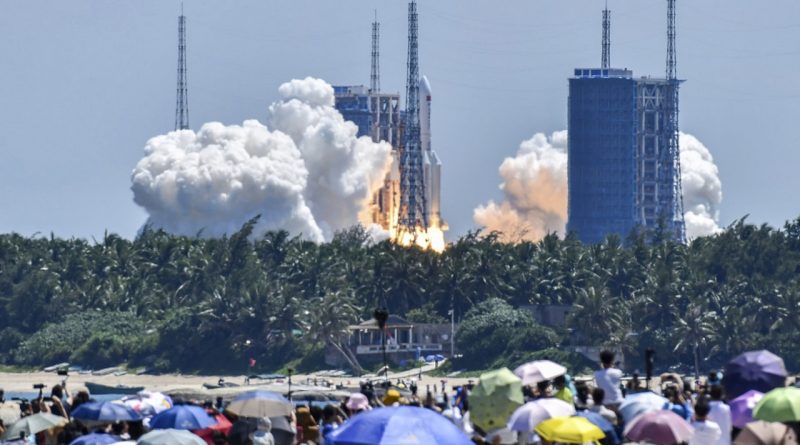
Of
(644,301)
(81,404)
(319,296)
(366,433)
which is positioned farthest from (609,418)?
(319,296)

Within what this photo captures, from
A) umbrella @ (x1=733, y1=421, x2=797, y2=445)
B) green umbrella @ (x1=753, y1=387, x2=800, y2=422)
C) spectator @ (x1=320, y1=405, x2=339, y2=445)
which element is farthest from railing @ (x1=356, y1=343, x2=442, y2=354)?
umbrella @ (x1=733, y1=421, x2=797, y2=445)

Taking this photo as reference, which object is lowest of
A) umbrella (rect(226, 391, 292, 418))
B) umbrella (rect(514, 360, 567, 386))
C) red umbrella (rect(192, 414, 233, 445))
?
red umbrella (rect(192, 414, 233, 445))

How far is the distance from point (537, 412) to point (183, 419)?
751 cm

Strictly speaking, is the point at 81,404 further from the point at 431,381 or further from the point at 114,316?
the point at 114,316

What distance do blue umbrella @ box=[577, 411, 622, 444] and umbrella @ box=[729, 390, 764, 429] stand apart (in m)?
2.67

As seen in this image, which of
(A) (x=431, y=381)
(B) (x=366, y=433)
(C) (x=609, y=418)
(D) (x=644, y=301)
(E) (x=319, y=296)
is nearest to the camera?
(B) (x=366, y=433)

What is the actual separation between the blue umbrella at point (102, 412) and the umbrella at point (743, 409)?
470 inches

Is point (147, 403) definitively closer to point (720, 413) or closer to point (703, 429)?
point (720, 413)

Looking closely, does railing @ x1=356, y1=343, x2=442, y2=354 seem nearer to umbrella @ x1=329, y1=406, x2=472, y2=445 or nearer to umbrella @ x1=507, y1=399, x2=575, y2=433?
umbrella @ x1=507, y1=399, x2=575, y2=433

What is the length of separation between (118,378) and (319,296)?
16.3 m

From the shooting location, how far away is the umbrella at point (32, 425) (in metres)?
40.5

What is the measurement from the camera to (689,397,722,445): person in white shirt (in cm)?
3659

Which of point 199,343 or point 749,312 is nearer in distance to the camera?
point 749,312

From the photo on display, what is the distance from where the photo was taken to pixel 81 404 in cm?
4634
